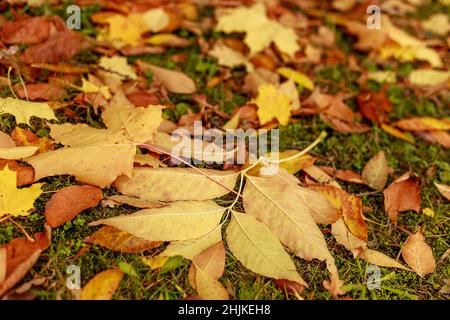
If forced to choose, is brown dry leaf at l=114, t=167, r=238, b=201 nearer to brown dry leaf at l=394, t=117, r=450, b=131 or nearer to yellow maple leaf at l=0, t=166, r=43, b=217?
yellow maple leaf at l=0, t=166, r=43, b=217

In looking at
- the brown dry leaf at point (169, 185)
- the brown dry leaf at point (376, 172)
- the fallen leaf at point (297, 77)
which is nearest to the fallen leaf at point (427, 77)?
the fallen leaf at point (297, 77)

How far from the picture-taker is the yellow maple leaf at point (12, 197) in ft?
5.05

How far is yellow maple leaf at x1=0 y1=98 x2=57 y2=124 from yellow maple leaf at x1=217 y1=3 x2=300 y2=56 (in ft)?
3.61

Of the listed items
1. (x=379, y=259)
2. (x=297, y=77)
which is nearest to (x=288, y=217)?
(x=379, y=259)

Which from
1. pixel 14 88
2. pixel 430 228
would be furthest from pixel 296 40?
pixel 14 88

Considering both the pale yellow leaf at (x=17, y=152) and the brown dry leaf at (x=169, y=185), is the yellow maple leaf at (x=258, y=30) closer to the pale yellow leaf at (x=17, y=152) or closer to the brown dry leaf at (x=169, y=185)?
the brown dry leaf at (x=169, y=185)

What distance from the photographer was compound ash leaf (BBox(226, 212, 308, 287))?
1.48 metres

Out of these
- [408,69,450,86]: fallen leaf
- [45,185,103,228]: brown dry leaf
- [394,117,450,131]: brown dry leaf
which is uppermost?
[408,69,450,86]: fallen leaf

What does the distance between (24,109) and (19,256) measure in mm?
645

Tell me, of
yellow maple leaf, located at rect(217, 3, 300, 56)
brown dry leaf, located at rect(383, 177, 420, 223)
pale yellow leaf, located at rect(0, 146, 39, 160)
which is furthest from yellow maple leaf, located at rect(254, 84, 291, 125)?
pale yellow leaf, located at rect(0, 146, 39, 160)

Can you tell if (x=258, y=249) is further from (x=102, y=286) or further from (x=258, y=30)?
(x=258, y=30)

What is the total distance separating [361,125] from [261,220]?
906 millimetres

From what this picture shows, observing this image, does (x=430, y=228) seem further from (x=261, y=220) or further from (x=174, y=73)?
(x=174, y=73)

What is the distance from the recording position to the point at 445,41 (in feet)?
9.74
